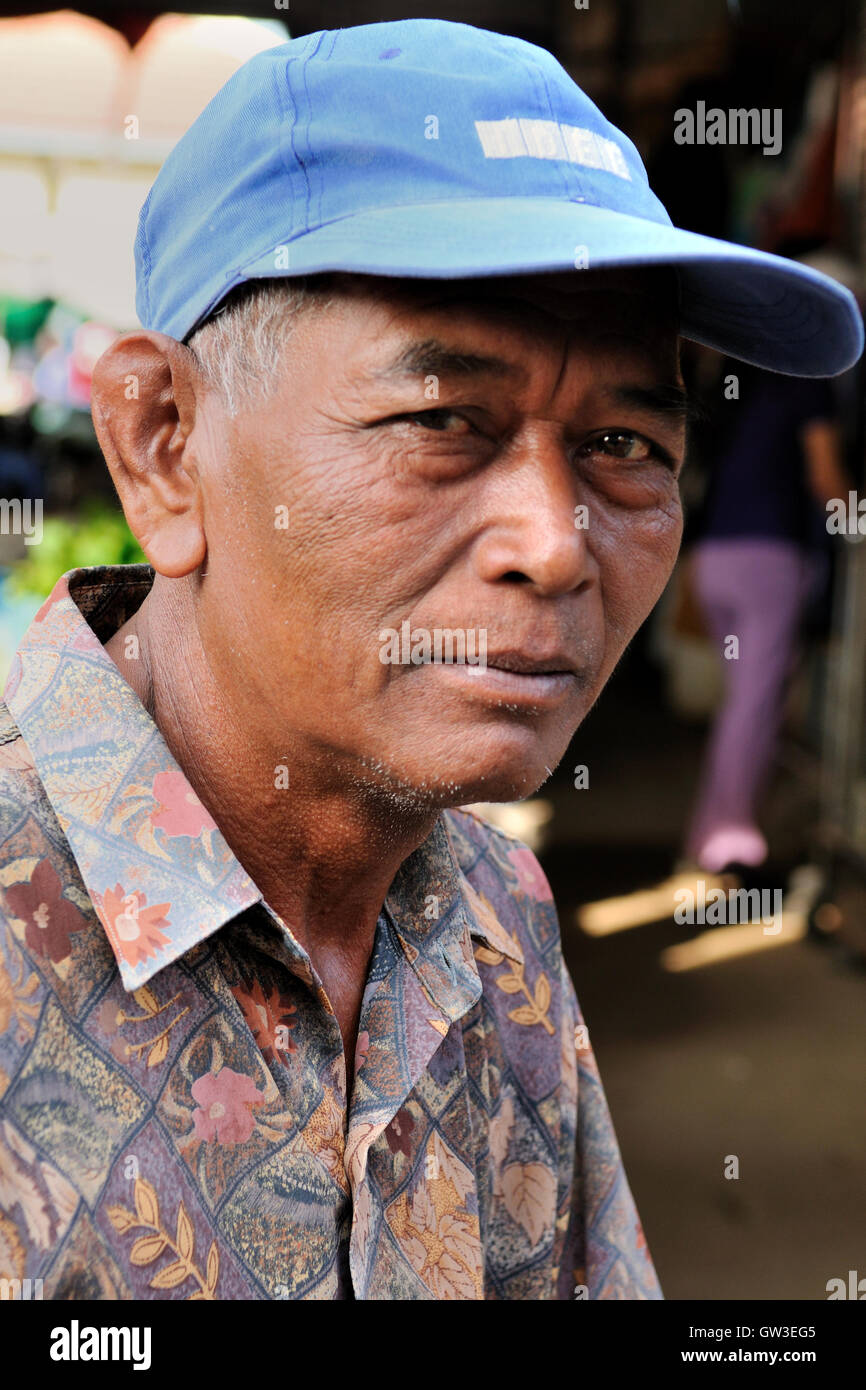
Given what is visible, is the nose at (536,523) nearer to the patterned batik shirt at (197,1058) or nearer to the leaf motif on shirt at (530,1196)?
the patterned batik shirt at (197,1058)

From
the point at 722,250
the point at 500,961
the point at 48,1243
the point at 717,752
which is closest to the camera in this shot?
the point at 48,1243

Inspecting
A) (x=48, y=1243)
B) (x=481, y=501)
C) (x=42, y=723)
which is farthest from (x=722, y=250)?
(x=48, y=1243)

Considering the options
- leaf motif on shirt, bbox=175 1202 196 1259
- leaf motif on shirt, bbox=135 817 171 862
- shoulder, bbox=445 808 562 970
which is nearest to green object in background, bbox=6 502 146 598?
shoulder, bbox=445 808 562 970

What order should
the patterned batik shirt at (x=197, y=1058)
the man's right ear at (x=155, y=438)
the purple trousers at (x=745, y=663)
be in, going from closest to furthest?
the patterned batik shirt at (x=197, y=1058), the man's right ear at (x=155, y=438), the purple trousers at (x=745, y=663)

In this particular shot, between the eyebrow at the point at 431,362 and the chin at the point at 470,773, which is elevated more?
the eyebrow at the point at 431,362

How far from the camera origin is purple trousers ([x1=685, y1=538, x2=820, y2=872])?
4.89 m

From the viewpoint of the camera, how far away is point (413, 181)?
3.53ft

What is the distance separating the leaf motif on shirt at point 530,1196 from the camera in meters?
1.46

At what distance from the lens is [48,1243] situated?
97cm

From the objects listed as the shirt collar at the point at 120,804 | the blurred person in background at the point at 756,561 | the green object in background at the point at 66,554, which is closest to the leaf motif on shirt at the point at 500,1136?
the shirt collar at the point at 120,804

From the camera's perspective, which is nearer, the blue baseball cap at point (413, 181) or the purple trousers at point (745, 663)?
the blue baseball cap at point (413, 181)

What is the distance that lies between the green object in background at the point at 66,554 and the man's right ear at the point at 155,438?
2.31m

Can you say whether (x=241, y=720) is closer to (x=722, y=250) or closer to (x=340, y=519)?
(x=340, y=519)
